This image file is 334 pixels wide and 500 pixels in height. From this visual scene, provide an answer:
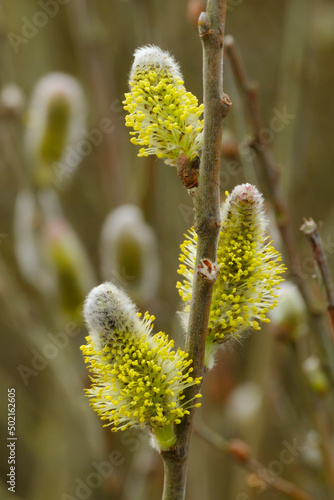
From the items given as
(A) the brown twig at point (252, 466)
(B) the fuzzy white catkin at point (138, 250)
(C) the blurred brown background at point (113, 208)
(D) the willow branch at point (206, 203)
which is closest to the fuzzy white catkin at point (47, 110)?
(C) the blurred brown background at point (113, 208)

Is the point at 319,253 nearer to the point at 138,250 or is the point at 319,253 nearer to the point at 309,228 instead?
the point at 309,228

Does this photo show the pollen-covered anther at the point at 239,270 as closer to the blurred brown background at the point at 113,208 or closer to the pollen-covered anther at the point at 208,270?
the pollen-covered anther at the point at 208,270

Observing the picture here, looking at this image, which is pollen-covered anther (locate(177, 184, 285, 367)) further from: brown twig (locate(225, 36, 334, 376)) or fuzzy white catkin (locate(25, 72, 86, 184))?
fuzzy white catkin (locate(25, 72, 86, 184))

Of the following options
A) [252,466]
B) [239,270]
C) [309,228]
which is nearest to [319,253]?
[309,228]

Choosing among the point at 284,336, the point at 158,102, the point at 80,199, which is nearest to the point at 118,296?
the point at 158,102

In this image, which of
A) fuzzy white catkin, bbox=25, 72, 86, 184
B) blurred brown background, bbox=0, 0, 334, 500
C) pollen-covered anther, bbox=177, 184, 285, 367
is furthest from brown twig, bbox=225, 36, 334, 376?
fuzzy white catkin, bbox=25, 72, 86, 184

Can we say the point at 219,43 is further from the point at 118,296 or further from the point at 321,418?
the point at 321,418
